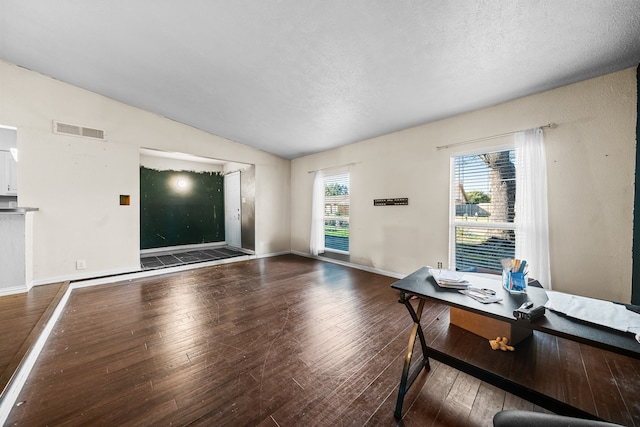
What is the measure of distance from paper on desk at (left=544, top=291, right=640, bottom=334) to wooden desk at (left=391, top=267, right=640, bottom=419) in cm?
3

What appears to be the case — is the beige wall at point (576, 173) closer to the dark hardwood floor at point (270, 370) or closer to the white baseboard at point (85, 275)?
the dark hardwood floor at point (270, 370)

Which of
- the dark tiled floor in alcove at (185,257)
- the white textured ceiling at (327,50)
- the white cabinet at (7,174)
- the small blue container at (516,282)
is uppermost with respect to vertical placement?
the white textured ceiling at (327,50)

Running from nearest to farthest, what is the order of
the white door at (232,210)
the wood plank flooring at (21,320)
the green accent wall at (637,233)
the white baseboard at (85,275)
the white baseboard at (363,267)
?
the wood plank flooring at (21,320) < the green accent wall at (637,233) < the white baseboard at (85,275) < the white baseboard at (363,267) < the white door at (232,210)

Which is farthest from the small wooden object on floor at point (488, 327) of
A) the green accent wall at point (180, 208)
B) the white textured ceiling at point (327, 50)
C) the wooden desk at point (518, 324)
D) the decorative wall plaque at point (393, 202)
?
the green accent wall at point (180, 208)

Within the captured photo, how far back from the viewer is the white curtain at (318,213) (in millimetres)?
5551

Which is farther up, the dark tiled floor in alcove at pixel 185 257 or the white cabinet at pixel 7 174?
the white cabinet at pixel 7 174

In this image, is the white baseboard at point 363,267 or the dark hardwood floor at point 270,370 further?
the white baseboard at point 363,267

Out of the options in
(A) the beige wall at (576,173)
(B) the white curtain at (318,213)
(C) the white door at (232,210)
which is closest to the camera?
(A) the beige wall at (576,173)

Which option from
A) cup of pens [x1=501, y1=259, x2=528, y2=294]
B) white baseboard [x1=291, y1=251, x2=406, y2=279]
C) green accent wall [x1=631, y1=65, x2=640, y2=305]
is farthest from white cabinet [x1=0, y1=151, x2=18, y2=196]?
green accent wall [x1=631, y1=65, x2=640, y2=305]

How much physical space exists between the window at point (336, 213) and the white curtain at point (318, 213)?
4.1 inches

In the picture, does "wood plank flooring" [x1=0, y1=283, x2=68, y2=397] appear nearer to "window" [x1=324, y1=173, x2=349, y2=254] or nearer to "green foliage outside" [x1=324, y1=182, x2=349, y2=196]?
"window" [x1=324, y1=173, x2=349, y2=254]

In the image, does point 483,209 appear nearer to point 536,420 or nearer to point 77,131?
point 536,420

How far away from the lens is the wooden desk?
98 cm

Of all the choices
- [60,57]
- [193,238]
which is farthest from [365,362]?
[193,238]
